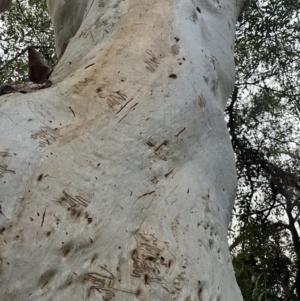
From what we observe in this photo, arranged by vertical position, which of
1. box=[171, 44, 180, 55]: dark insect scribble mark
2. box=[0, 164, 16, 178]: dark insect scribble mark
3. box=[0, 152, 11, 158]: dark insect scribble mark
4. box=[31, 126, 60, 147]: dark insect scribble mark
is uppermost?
box=[171, 44, 180, 55]: dark insect scribble mark

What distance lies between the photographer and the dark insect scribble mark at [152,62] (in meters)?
1.35

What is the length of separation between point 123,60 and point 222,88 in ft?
1.57

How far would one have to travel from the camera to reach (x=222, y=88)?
169 cm

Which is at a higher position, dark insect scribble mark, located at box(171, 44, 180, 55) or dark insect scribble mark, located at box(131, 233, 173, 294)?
dark insect scribble mark, located at box(171, 44, 180, 55)

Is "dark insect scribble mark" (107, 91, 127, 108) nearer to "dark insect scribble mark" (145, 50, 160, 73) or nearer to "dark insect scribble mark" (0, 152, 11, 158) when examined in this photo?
"dark insect scribble mark" (145, 50, 160, 73)

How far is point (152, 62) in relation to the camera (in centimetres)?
138

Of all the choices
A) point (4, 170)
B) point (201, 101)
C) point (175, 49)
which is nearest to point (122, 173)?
point (4, 170)

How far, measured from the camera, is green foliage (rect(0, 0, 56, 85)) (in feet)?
18.8


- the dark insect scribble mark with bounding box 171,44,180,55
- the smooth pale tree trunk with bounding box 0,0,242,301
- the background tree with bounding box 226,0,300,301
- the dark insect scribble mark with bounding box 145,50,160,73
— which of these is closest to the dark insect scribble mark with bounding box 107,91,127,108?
the smooth pale tree trunk with bounding box 0,0,242,301

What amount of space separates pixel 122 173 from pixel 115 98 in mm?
249

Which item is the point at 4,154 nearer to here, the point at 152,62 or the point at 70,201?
the point at 70,201

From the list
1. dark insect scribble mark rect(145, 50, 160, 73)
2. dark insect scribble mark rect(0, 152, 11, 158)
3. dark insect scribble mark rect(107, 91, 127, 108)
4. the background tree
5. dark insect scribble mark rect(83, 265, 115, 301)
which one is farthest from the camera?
→ the background tree

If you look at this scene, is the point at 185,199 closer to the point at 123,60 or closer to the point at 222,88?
the point at 123,60

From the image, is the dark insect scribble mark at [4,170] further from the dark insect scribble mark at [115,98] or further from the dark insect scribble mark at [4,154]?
the dark insect scribble mark at [115,98]
